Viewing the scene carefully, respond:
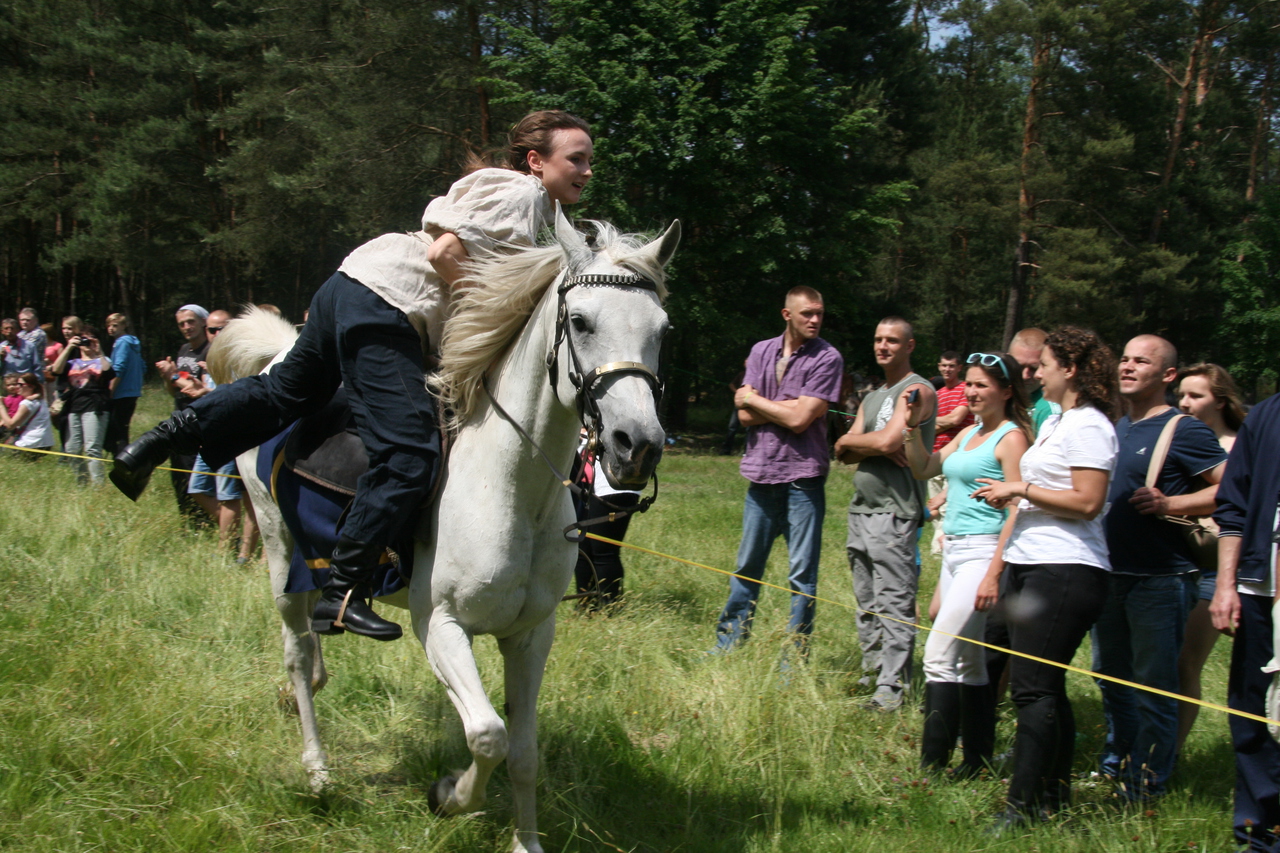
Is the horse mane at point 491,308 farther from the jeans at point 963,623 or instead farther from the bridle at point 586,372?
the jeans at point 963,623

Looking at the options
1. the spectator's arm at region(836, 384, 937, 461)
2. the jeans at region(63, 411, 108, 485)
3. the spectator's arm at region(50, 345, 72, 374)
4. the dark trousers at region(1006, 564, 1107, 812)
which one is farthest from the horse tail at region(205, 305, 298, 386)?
the spectator's arm at region(50, 345, 72, 374)

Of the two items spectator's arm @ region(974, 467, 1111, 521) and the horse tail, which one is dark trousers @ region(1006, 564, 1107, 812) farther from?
the horse tail

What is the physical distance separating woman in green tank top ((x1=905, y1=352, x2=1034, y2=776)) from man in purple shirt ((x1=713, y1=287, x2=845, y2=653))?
3.11ft

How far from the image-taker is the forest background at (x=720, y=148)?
74.7 ft

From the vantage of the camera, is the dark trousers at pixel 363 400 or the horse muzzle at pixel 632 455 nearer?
the horse muzzle at pixel 632 455

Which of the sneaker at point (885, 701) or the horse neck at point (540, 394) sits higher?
the horse neck at point (540, 394)

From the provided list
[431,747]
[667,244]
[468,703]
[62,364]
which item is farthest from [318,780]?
[62,364]

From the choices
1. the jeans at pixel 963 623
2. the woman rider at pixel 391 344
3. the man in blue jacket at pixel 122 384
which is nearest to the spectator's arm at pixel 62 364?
the man in blue jacket at pixel 122 384

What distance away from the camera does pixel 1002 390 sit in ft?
15.0

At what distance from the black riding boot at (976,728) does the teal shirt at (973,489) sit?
0.77 meters

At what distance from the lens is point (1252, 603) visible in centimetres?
363

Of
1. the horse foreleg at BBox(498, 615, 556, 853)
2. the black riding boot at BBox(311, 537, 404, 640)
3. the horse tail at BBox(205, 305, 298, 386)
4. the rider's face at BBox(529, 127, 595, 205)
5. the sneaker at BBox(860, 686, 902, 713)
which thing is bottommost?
the sneaker at BBox(860, 686, 902, 713)

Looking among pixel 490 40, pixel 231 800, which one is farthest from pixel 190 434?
pixel 490 40

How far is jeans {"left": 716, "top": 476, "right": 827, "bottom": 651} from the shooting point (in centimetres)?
556
